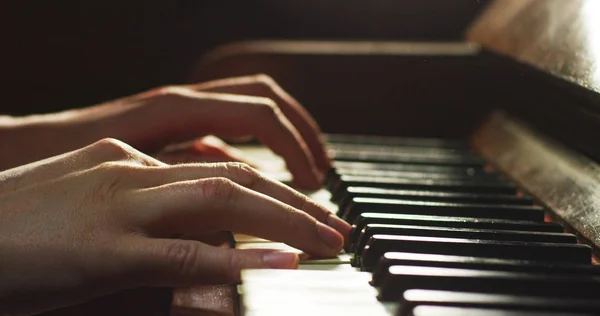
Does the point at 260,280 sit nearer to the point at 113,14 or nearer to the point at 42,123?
the point at 42,123

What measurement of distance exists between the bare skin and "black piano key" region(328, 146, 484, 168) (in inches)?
18.4

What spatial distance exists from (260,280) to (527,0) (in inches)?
38.8

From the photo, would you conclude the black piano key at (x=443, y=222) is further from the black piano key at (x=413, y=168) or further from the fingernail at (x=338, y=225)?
the black piano key at (x=413, y=168)

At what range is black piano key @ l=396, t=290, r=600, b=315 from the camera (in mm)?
778

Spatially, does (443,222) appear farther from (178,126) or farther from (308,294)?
(178,126)

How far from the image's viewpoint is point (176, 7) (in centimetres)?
254

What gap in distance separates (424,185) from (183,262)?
553 millimetres

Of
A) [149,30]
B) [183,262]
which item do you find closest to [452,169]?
[183,262]

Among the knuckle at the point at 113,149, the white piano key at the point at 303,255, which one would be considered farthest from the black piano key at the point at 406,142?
the knuckle at the point at 113,149

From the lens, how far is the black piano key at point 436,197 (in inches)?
47.1

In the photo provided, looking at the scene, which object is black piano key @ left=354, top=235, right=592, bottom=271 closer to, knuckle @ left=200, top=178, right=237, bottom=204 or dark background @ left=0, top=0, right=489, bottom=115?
knuckle @ left=200, top=178, right=237, bottom=204

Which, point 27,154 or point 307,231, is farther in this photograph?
point 27,154

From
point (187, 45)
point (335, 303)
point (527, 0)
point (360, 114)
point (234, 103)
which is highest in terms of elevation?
point (187, 45)

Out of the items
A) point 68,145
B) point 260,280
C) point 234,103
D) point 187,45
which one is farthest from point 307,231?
point 187,45
